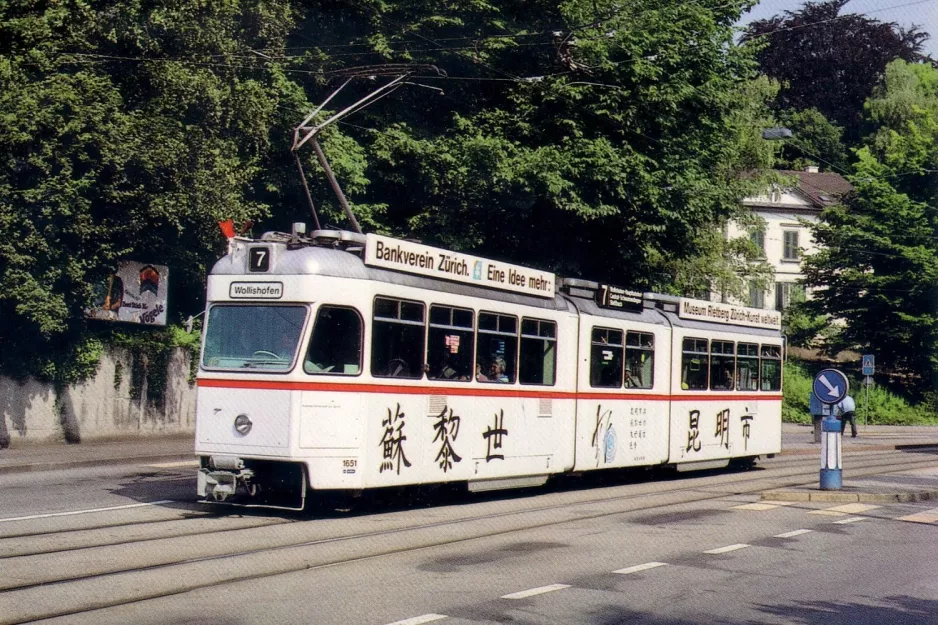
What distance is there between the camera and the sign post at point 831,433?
1808 centimetres

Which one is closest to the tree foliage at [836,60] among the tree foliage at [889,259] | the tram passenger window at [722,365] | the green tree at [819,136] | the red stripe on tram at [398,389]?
the green tree at [819,136]

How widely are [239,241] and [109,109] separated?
37.6ft

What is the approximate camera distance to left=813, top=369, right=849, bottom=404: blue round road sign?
18.0 m

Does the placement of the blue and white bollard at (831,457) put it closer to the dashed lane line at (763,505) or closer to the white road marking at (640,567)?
the dashed lane line at (763,505)

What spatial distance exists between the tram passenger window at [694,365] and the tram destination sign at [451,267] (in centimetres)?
431

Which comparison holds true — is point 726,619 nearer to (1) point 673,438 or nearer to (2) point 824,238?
(1) point 673,438

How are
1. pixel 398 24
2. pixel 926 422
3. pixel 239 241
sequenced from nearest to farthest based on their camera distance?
1. pixel 239 241
2. pixel 398 24
3. pixel 926 422

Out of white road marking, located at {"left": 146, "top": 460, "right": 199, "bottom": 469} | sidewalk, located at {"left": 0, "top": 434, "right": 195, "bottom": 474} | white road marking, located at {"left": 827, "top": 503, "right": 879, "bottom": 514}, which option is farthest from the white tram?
sidewalk, located at {"left": 0, "top": 434, "right": 195, "bottom": 474}

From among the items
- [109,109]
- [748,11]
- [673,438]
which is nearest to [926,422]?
[748,11]

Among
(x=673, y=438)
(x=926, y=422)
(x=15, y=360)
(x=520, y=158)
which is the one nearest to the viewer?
(x=673, y=438)

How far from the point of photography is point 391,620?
7.99 meters

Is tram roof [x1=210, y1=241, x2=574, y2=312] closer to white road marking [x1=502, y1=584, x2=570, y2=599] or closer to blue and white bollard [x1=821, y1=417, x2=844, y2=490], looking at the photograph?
white road marking [x1=502, y1=584, x2=570, y2=599]

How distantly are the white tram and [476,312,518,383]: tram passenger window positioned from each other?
2 centimetres

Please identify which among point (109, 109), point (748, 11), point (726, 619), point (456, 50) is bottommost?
point (726, 619)
